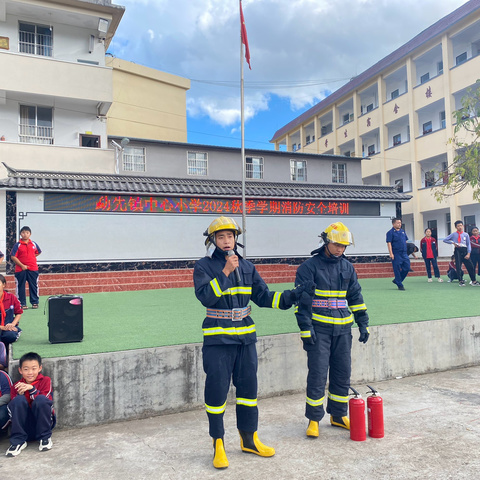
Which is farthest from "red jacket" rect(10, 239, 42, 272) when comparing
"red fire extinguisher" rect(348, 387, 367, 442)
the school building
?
the school building

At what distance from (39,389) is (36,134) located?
682 inches

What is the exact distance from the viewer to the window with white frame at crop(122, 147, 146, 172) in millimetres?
21703

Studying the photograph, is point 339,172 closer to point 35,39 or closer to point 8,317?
point 35,39

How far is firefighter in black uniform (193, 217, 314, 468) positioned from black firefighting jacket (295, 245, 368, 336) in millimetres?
471

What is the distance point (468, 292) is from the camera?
34.3 ft

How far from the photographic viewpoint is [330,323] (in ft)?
13.6

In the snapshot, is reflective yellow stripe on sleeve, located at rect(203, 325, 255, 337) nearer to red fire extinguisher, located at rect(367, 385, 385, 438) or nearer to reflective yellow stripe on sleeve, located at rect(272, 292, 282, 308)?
reflective yellow stripe on sleeve, located at rect(272, 292, 282, 308)

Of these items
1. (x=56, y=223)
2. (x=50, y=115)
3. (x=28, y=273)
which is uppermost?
(x=50, y=115)

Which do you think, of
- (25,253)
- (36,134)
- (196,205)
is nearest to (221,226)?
(25,253)

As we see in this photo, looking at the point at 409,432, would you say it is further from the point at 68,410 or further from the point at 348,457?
the point at 68,410

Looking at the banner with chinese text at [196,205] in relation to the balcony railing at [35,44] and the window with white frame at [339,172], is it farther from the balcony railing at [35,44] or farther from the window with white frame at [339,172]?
the balcony railing at [35,44]

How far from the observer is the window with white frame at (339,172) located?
2638 cm

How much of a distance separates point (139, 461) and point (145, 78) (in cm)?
2964

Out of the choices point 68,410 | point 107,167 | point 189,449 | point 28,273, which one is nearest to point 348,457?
point 189,449
